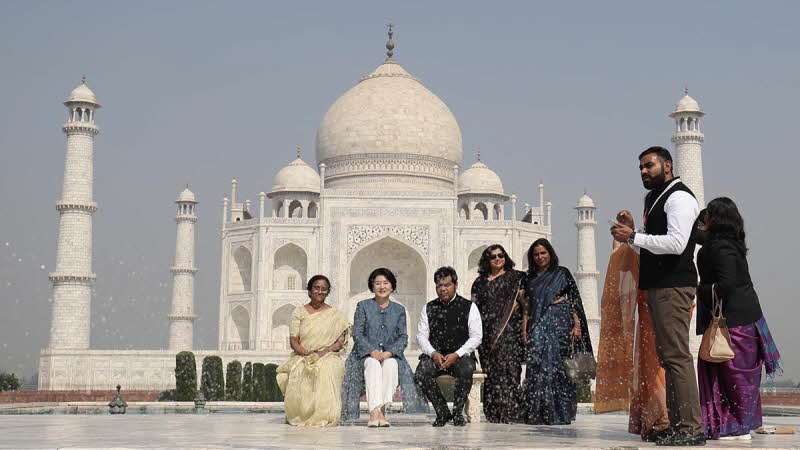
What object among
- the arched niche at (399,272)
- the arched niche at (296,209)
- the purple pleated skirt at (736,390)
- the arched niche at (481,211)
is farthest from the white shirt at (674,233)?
the arched niche at (481,211)

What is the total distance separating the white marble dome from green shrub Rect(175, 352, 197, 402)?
41.4ft

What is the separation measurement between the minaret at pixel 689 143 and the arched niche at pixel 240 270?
38.4 ft

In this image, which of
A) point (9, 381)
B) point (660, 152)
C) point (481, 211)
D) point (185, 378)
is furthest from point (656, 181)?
point (481, 211)

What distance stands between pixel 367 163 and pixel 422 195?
3354mm

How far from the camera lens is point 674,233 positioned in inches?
181

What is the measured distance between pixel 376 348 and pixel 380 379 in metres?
0.23

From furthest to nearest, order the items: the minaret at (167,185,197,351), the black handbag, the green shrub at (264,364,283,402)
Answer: the minaret at (167,185,197,351) → the green shrub at (264,364,283,402) → the black handbag

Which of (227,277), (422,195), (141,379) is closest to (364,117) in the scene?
(422,195)

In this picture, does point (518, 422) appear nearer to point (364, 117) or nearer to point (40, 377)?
point (40, 377)

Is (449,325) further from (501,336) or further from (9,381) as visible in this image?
(9,381)

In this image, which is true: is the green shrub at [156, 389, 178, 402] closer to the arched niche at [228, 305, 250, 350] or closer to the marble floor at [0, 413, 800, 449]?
the arched niche at [228, 305, 250, 350]

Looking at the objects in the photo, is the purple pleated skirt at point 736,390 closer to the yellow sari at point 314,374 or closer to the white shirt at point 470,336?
the white shirt at point 470,336

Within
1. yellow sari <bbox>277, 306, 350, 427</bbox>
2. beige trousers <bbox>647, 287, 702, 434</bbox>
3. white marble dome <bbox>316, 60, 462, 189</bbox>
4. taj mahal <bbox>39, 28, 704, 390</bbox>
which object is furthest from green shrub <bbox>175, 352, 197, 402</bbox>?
beige trousers <bbox>647, 287, 702, 434</bbox>

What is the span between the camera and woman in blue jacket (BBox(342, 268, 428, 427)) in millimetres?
6348
